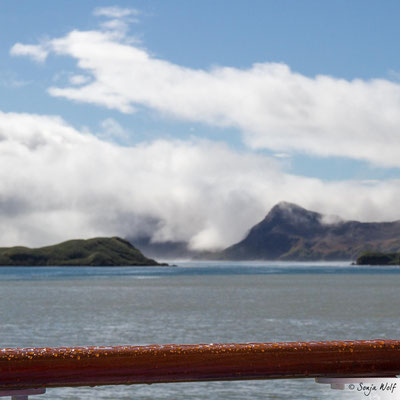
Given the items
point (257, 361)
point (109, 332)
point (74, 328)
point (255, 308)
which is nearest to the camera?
point (257, 361)

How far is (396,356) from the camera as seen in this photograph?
11.8 feet

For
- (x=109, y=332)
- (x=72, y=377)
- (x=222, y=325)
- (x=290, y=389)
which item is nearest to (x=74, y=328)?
(x=109, y=332)

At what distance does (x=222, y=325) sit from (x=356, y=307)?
123ft

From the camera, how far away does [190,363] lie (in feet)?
11.2

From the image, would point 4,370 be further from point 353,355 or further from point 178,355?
point 353,355

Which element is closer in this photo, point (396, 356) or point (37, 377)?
point (37, 377)

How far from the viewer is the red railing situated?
328 cm

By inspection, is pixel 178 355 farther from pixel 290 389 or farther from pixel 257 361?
pixel 290 389

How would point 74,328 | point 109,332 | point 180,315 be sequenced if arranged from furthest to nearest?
point 180,315
point 74,328
point 109,332

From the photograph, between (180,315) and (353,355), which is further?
(180,315)

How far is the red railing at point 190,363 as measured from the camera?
10.8 ft

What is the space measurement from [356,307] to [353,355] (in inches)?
3826

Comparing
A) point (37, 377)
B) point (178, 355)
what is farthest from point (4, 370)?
point (178, 355)

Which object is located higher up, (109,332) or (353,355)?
(353,355)
